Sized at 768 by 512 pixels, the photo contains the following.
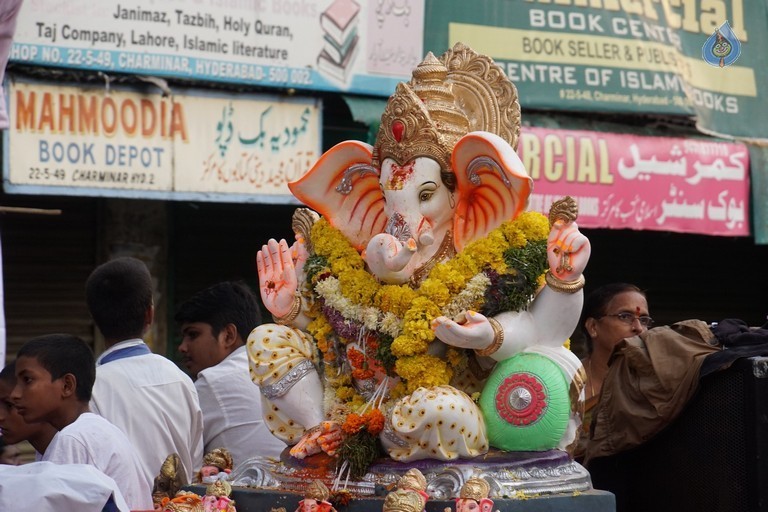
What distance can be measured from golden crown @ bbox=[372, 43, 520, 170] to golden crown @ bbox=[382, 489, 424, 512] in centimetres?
122

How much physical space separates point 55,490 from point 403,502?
1.10 metres

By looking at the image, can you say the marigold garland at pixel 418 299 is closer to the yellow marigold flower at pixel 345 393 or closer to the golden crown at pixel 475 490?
the yellow marigold flower at pixel 345 393

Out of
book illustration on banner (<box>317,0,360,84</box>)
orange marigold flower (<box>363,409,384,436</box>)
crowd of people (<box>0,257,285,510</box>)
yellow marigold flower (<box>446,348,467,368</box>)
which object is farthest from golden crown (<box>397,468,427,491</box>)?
book illustration on banner (<box>317,0,360,84</box>)

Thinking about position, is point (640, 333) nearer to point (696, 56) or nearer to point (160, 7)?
point (160, 7)

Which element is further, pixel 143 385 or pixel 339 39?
pixel 339 39

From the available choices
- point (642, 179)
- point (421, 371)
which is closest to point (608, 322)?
point (421, 371)

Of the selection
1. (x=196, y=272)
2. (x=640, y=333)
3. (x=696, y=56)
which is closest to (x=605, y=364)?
(x=640, y=333)

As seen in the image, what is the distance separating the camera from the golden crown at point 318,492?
448cm

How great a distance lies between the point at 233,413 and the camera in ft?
18.6

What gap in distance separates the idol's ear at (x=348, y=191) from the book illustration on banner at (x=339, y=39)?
3947mm

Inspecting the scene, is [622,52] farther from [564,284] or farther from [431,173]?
[564,284]

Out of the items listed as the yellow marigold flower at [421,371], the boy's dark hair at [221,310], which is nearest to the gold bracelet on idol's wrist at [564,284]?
the yellow marigold flower at [421,371]

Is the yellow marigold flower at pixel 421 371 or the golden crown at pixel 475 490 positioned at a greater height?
the yellow marigold flower at pixel 421 371

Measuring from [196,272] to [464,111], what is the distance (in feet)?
17.4
